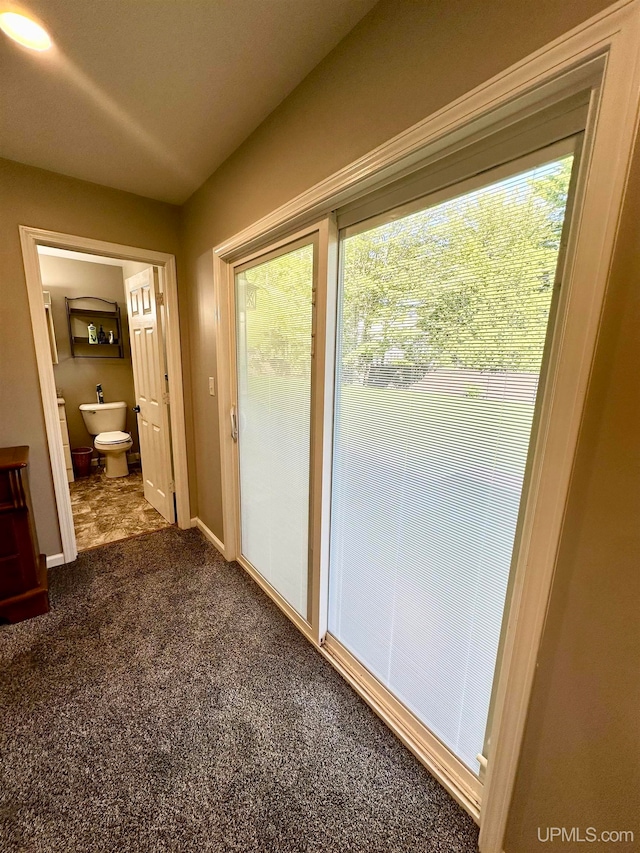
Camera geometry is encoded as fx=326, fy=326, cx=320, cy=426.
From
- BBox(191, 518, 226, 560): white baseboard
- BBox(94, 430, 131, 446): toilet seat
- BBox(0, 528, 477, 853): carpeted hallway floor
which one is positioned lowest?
BBox(0, 528, 477, 853): carpeted hallway floor

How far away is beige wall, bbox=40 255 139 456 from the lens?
12.4 feet

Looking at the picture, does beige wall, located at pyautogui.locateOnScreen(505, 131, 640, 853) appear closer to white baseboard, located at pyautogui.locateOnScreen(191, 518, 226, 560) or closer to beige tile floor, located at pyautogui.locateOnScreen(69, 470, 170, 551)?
white baseboard, located at pyautogui.locateOnScreen(191, 518, 226, 560)

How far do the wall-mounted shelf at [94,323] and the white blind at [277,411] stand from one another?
120 inches

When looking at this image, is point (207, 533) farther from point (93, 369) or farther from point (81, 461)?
point (93, 369)

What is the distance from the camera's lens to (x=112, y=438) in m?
3.63

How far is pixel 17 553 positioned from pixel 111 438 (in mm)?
2115

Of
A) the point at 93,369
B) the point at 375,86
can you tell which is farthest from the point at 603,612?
the point at 93,369

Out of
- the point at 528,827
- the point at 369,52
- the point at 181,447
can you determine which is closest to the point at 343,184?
the point at 369,52

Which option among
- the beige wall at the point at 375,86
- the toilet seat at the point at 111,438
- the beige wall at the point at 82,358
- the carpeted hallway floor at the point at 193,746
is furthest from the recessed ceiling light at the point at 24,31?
the beige wall at the point at 82,358

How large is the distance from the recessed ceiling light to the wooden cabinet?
1.68 metres

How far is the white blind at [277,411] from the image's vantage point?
5.02 ft

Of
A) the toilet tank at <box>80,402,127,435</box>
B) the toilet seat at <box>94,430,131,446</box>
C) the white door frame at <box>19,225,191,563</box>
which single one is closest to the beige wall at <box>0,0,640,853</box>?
the white door frame at <box>19,225,191,563</box>

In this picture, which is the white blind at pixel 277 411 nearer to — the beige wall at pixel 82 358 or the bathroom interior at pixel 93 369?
the bathroom interior at pixel 93 369

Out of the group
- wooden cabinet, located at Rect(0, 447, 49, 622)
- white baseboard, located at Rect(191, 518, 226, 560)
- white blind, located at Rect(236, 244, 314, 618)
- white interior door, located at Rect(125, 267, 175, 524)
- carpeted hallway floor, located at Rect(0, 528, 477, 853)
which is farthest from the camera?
white interior door, located at Rect(125, 267, 175, 524)
